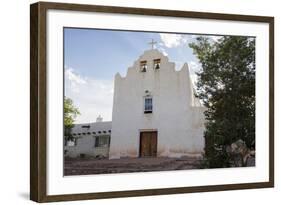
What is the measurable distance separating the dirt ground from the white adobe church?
0.11ft

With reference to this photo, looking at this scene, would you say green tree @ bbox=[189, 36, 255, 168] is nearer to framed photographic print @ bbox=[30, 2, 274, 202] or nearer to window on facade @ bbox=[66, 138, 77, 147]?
framed photographic print @ bbox=[30, 2, 274, 202]

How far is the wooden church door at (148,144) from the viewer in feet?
14.5

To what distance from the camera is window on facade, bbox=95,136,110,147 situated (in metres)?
4.32

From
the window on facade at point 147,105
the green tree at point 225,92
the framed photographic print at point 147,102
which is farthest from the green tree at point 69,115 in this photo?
the green tree at point 225,92

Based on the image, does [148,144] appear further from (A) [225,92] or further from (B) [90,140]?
(A) [225,92]

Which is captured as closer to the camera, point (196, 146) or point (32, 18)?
point (32, 18)

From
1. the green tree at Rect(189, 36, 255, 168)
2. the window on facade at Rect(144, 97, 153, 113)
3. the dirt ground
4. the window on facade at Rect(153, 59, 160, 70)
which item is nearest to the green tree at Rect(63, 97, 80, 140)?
the dirt ground

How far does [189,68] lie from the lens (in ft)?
15.0

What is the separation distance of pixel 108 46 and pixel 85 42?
14 cm

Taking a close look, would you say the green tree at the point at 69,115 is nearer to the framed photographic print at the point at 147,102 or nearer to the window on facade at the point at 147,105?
the framed photographic print at the point at 147,102

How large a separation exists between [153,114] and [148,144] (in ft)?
0.56

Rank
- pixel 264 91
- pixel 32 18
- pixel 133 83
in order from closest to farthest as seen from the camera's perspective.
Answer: pixel 32 18 < pixel 133 83 < pixel 264 91

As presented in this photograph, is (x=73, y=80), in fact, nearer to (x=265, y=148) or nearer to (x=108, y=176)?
(x=108, y=176)

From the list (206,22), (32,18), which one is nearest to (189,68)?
(206,22)
